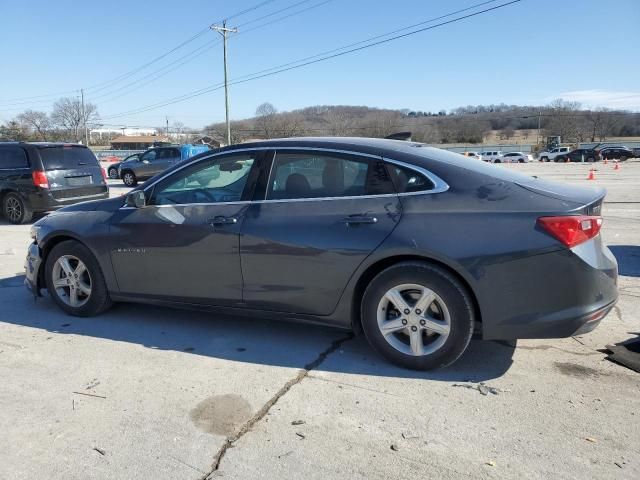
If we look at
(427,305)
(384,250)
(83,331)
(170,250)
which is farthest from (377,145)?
(83,331)

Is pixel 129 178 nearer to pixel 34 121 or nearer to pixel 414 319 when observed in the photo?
pixel 414 319

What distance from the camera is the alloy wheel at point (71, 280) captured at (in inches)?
194

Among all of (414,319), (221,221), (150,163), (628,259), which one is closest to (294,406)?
(414,319)

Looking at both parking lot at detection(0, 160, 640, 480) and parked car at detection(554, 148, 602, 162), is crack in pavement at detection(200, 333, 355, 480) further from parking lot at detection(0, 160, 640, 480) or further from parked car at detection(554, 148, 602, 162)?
parked car at detection(554, 148, 602, 162)

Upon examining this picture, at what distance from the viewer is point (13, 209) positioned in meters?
11.4

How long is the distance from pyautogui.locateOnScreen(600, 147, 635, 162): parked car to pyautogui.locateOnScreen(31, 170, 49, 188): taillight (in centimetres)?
5735

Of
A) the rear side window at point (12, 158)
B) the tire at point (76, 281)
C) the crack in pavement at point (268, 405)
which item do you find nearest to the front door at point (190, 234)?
the tire at point (76, 281)

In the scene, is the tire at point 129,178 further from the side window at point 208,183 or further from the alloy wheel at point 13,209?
the side window at point 208,183

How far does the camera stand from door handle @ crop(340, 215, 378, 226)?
370 centimetres

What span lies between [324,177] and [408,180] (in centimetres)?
64

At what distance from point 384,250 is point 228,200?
1.41 metres

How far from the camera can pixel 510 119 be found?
106 metres

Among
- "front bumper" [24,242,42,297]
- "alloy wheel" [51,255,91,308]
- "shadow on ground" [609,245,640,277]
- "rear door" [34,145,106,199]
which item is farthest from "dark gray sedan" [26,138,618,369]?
"rear door" [34,145,106,199]

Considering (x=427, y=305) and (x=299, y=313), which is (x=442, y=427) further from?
(x=299, y=313)
